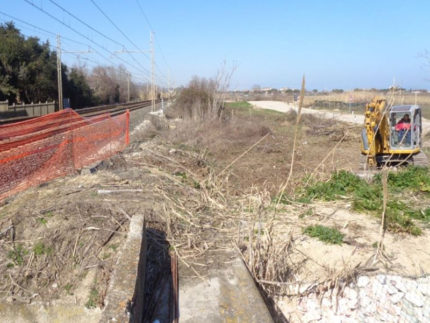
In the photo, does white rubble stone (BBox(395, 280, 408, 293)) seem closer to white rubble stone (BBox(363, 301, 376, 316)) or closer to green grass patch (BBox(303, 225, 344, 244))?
white rubble stone (BBox(363, 301, 376, 316))

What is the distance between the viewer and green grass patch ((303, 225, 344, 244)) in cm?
609

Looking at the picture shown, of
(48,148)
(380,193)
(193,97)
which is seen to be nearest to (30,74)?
(193,97)

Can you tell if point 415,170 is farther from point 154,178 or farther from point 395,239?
point 154,178

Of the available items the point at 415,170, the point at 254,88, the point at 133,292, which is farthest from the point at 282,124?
the point at 254,88

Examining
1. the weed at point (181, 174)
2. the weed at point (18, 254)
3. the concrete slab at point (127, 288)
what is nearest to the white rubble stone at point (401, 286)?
the concrete slab at point (127, 288)

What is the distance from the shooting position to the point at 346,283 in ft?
17.0

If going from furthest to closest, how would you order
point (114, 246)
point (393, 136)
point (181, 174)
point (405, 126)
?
point (393, 136) < point (405, 126) < point (181, 174) < point (114, 246)

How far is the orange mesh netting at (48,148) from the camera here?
7.00 meters

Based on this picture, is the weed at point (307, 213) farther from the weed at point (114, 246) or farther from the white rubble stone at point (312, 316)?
the weed at point (114, 246)

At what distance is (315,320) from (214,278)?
157 centimetres

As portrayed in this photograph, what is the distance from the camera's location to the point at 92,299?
430cm

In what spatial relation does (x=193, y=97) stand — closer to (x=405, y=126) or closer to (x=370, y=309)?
(x=405, y=126)

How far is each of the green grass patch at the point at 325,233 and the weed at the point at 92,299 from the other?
3.47m

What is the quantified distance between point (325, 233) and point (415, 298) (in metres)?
1.52
